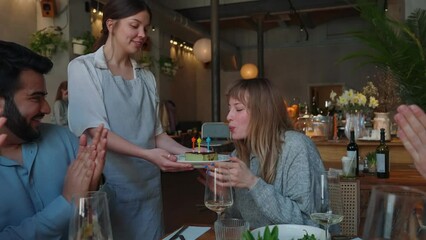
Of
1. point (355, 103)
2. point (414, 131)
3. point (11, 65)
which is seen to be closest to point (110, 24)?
point (11, 65)

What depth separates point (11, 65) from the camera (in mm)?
1434

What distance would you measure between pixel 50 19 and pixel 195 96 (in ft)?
27.7

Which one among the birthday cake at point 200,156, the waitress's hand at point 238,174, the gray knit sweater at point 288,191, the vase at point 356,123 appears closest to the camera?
the waitress's hand at point 238,174

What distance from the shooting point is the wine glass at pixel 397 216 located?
1.67ft

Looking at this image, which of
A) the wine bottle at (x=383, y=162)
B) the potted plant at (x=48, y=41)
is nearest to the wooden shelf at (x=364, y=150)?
the wine bottle at (x=383, y=162)

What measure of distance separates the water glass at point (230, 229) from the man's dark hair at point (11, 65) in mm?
866

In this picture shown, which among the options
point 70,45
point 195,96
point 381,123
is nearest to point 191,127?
point 195,96

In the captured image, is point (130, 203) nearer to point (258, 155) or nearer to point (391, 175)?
point (258, 155)

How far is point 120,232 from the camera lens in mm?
1844

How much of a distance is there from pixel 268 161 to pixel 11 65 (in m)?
1.09

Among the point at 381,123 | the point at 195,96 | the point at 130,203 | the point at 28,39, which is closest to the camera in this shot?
the point at 130,203

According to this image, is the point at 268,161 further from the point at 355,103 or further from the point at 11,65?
the point at 355,103

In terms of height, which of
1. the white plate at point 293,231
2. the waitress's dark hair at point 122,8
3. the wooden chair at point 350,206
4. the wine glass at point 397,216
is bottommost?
the wooden chair at point 350,206

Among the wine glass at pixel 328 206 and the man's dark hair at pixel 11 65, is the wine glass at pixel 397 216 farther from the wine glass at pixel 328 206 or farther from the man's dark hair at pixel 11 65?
the man's dark hair at pixel 11 65
